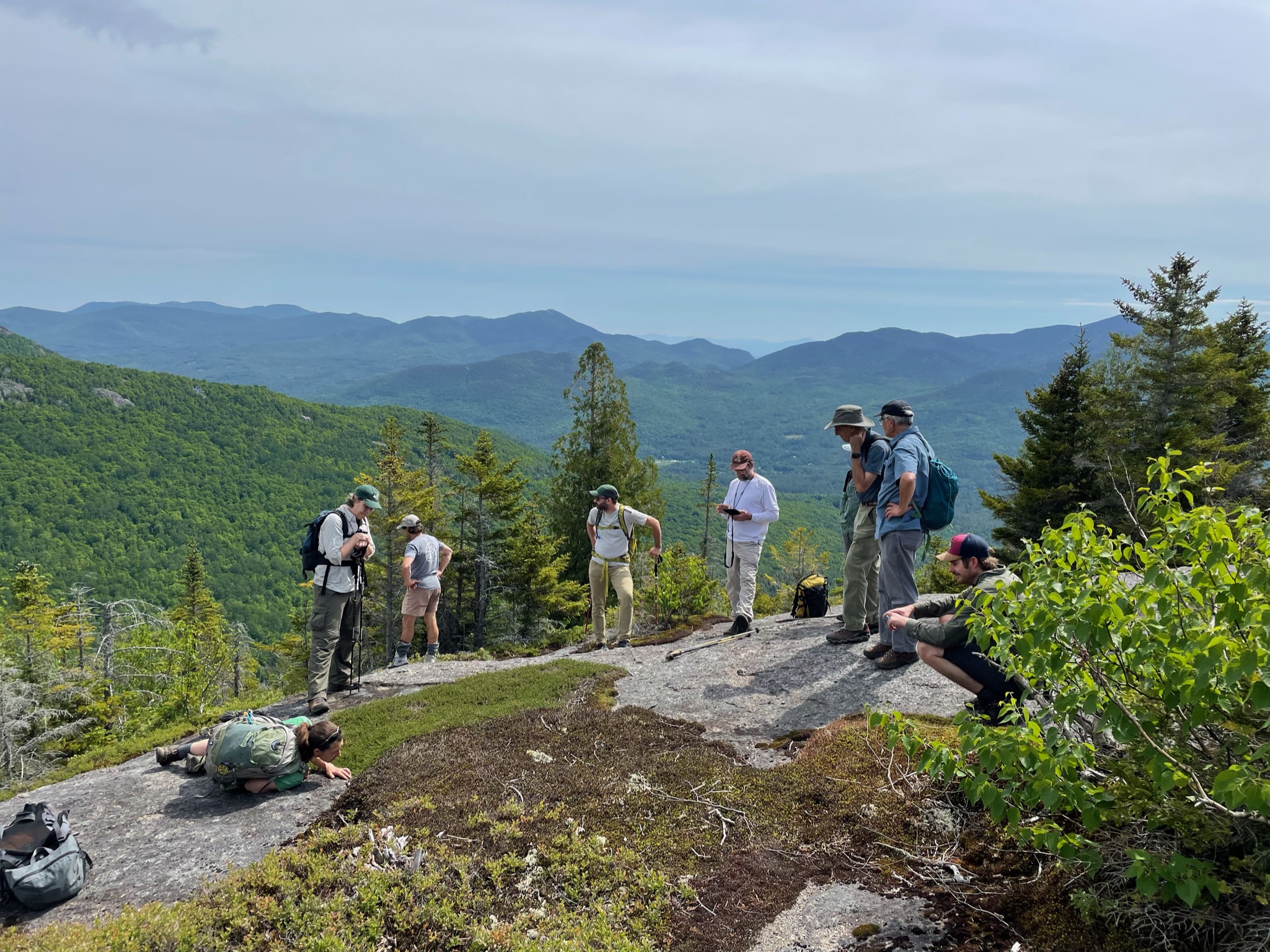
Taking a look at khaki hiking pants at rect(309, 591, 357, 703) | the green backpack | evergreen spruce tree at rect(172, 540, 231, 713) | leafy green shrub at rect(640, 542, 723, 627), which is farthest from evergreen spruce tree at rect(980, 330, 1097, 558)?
evergreen spruce tree at rect(172, 540, 231, 713)

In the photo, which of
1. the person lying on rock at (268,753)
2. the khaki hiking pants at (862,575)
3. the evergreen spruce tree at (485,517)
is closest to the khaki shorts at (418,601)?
the person lying on rock at (268,753)

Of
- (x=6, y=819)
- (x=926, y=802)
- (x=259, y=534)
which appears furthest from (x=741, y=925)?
(x=259, y=534)

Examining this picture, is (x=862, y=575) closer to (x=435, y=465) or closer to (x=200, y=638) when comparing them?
(x=435, y=465)

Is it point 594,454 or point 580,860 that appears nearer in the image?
point 580,860

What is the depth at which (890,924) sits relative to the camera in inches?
169

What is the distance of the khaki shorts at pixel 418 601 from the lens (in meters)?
12.3

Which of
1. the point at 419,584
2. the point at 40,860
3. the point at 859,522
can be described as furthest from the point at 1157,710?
the point at 419,584

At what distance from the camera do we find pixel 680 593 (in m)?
16.5

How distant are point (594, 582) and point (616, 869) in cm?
706

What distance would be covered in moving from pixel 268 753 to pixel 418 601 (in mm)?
5816

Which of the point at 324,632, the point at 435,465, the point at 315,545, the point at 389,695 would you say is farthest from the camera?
the point at 435,465

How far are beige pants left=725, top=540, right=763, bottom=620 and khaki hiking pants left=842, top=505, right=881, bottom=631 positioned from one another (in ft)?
4.98

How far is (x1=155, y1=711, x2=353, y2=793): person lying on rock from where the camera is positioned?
653 cm

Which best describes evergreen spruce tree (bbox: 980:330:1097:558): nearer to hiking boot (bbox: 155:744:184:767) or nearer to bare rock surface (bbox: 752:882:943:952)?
bare rock surface (bbox: 752:882:943:952)
